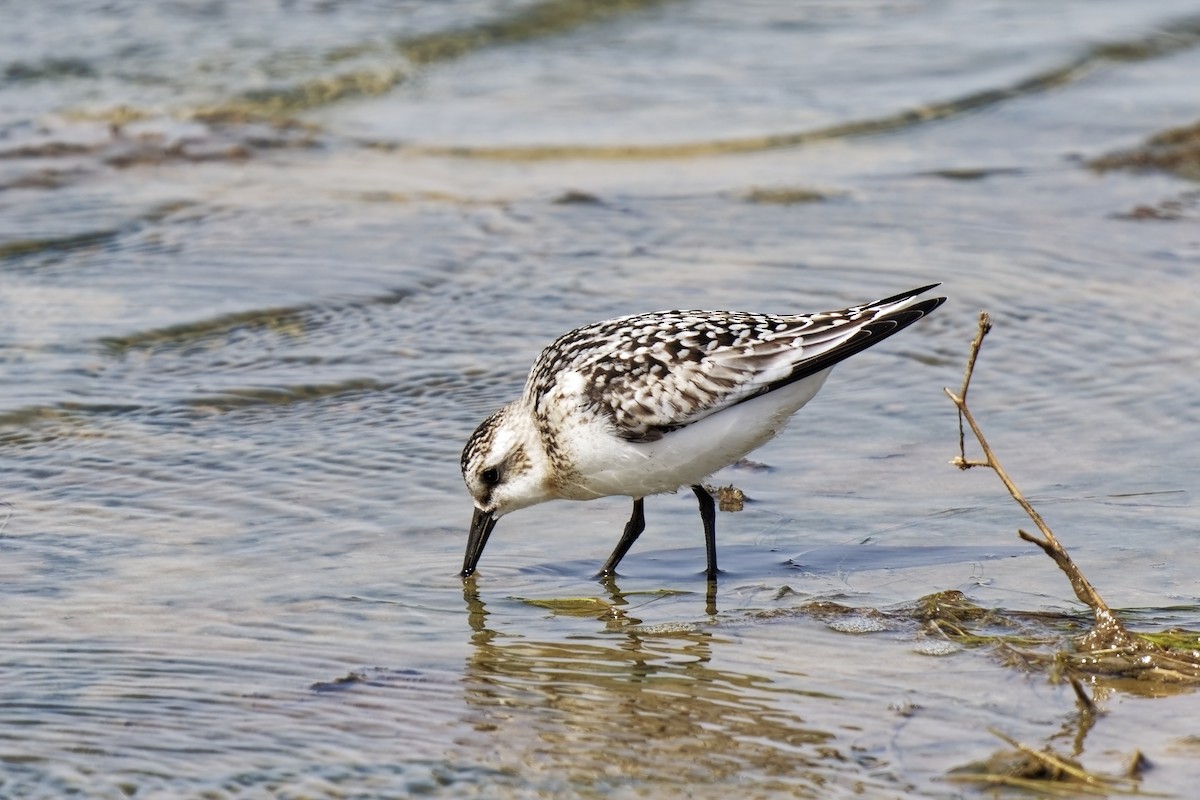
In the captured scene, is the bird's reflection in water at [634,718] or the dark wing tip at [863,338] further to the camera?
the dark wing tip at [863,338]

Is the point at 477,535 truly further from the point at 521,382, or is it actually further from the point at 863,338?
the point at 521,382

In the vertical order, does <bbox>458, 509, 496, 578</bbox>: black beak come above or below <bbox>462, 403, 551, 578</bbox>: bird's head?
below

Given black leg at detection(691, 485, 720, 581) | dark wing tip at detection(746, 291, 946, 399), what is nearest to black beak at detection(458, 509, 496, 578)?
black leg at detection(691, 485, 720, 581)

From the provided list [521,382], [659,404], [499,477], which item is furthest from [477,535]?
[521,382]

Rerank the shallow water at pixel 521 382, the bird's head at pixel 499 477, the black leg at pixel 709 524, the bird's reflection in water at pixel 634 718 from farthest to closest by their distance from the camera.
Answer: the bird's head at pixel 499 477 < the black leg at pixel 709 524 < the shallow water at pixel 521 382 < the bird's reflection in water at pixel 634 718

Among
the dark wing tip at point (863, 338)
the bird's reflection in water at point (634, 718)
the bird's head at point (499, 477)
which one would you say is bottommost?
the bird's reflection in water at point (634, 718)

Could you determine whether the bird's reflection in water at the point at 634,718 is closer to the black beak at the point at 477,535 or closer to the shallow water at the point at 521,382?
the shallow water at the point at 521,382

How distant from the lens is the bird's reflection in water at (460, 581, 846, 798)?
417cm

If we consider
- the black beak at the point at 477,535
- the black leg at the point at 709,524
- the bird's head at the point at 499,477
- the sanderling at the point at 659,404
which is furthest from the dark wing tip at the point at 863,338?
the black beak at the point at 477,535

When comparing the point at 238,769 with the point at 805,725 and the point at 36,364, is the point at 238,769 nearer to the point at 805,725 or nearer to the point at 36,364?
the point at 805,725

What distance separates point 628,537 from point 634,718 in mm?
1405

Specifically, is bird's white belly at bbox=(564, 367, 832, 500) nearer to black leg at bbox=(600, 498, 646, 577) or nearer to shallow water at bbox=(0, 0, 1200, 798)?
black leg at bbox=(600, 498, 646, 577)

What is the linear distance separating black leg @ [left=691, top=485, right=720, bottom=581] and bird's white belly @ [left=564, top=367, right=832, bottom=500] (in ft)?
0.39

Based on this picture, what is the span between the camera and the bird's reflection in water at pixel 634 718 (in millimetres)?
4168
